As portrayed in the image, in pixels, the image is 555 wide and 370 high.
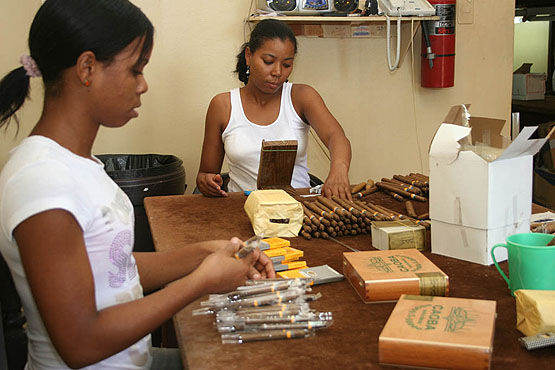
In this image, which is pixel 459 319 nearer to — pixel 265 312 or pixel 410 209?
pixel 265 312

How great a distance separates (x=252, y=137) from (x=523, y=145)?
5.37 feet

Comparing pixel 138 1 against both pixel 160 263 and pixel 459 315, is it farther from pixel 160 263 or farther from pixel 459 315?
pixel 459 315

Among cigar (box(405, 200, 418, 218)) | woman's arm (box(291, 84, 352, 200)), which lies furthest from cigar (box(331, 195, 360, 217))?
woman's arm (box(291, 84, 352, 200))

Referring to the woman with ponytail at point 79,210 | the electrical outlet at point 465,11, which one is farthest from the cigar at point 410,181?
the electrical outlet at point 465,11

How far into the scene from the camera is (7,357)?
51.4 inches

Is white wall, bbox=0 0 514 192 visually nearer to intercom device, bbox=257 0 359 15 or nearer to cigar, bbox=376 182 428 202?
intercom device, bbox=257 0 359 15

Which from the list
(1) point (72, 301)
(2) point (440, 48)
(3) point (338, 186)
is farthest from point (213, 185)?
(2) point (440, 48)

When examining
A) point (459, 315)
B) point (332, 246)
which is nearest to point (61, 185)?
point (459, 315)

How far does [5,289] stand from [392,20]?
319 cm

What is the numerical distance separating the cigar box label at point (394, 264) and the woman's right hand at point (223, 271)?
336 millimetres

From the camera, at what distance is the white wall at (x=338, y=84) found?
3807mm

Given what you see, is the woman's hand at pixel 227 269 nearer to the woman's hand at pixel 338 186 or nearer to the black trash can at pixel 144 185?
the woman's hand at pixel 338 186

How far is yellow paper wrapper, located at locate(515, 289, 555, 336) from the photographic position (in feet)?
3.84

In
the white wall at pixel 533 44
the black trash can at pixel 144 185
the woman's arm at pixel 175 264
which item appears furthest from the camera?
the white wall at pixel 533 44
